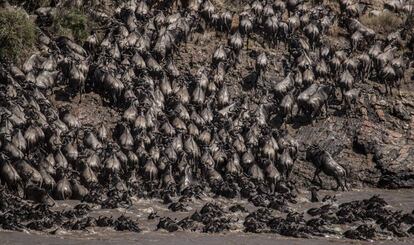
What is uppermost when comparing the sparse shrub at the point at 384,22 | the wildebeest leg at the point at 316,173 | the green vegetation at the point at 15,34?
the sparse shrub at the point at 384,22

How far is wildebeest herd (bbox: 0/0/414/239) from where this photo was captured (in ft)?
70.6

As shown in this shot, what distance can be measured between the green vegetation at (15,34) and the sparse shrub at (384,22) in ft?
43.4

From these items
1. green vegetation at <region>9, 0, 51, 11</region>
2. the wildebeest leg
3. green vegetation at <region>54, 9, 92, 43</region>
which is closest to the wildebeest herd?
the wildebeest leg

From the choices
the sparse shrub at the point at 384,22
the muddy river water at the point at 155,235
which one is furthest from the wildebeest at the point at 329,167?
the sparse shrub at the point at 384,22

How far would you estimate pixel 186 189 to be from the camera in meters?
23.4

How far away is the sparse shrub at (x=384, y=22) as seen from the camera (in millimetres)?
33031

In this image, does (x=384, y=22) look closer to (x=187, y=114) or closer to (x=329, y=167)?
(x=329, y=167)

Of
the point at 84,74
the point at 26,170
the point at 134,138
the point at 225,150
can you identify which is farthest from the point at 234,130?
the point at 26,170

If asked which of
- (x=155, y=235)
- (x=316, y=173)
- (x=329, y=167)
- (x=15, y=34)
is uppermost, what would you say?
(x=15, y=34)

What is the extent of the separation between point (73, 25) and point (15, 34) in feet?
8.77

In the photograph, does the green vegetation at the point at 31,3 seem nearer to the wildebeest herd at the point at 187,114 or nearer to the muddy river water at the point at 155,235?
the wildebeest herd at the point at 187,114

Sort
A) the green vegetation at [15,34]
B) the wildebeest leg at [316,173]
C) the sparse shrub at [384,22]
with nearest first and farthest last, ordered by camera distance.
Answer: the wildebeest leg at [316,173] < the green vegetation at [15,34] < the sparse shrub at [384,22]

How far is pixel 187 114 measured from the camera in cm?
2673

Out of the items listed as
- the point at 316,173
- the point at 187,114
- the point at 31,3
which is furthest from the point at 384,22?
the point at 31,3
